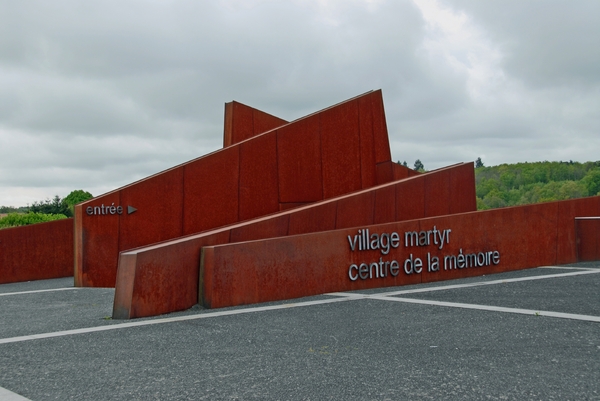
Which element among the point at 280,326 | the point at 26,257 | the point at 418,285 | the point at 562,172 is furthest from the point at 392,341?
the point at 562,172

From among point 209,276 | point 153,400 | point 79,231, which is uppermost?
point 79,231

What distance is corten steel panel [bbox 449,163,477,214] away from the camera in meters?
14.9

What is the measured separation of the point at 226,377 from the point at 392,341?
2065mm

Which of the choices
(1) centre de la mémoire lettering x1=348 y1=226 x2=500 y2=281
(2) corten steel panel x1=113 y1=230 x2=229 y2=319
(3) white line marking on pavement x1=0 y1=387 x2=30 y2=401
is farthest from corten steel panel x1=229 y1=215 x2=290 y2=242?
(3) white line marking on pavement x1=0 y1=387 x2=30 y2=401

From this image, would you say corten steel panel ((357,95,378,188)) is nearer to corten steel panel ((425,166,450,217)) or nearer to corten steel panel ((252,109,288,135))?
corten steel panel ((425,166,450,217))

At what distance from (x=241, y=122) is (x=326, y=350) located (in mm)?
12214

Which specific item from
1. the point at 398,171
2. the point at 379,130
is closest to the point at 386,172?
the point at 398,171

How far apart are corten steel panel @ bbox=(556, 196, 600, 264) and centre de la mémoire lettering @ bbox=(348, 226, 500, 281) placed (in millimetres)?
2542

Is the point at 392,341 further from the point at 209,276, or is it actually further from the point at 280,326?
the point at 209,276

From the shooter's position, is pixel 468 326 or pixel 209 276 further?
pixel 209 276

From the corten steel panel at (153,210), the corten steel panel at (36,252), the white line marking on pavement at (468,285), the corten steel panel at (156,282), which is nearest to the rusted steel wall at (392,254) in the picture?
the corten steel panel at (156,282)

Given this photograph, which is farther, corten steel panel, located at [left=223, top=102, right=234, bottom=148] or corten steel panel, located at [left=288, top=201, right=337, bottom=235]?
corten steel panel, located at [left=223, top=102, right=234, bottom=148]

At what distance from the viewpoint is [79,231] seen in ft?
46.5

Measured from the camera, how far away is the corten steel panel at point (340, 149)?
15.2m
